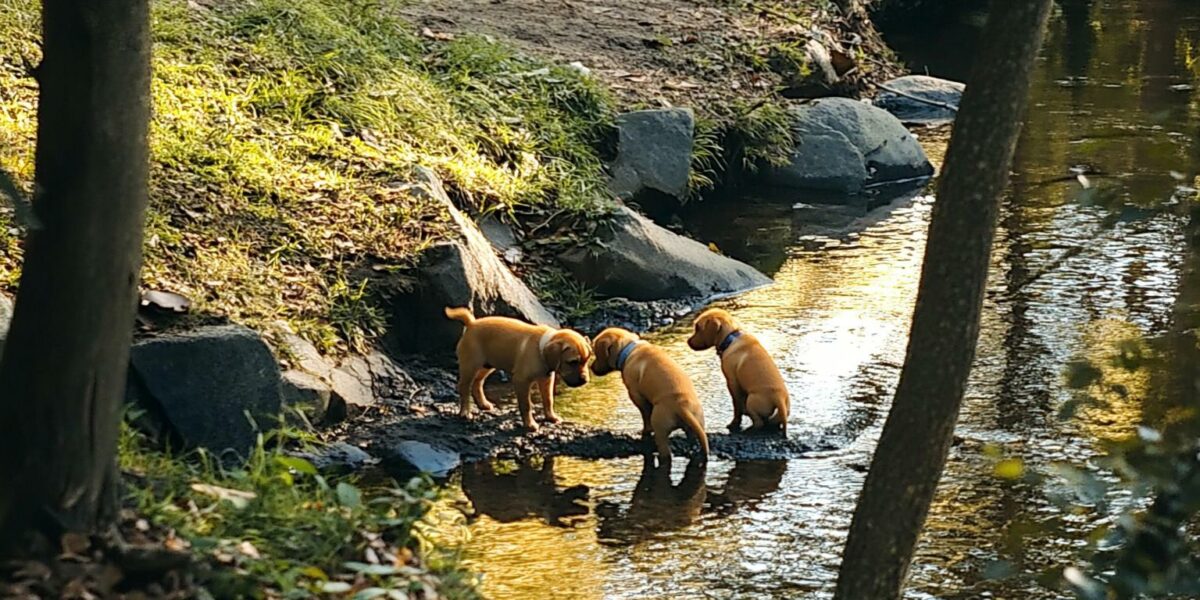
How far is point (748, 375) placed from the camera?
22.4 feet

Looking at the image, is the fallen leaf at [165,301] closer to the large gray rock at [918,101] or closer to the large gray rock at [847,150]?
the large gray rock at [847,150]

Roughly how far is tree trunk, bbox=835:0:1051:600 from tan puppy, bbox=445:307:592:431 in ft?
11.2

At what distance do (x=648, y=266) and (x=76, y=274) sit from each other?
5.29 metres

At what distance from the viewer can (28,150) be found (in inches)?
299

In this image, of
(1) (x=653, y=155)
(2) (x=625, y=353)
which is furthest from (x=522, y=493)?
(1) (x=653, y=155)

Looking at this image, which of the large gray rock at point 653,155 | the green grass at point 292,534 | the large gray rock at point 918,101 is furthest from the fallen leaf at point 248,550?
the large gray rock at point 918,101

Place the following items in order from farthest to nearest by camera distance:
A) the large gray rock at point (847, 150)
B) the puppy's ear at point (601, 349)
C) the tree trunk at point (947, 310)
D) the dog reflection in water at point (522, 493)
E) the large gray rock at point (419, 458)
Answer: the large gray rock at point (847, 150), the puppy's ear at point (601, 349), the large gray rock at point (419, 458), the dog reflection in water at point (522, 493), the tree trunk at point (947, 310)

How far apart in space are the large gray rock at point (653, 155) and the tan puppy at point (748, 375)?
287 centimetres

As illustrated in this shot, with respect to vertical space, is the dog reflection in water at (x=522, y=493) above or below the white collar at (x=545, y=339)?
below

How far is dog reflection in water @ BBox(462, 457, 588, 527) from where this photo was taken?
6094 millimetres

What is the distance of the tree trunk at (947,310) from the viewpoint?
3.09 metres

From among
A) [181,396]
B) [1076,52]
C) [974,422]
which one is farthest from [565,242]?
[1076,52]

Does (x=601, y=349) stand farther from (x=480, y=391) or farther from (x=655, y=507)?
(x=655, y=507)

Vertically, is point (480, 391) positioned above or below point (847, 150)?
below
